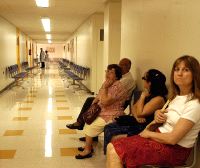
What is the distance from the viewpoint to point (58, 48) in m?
41.8

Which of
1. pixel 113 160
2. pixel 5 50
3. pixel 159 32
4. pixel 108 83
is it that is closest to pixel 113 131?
pixel 108 83

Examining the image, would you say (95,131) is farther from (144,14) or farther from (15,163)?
(144,14)

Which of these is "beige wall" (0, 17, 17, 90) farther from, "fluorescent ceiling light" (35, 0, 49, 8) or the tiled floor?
"fluorescent ceiling light" (35, 0, 49, 8)

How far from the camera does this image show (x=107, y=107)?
4.03 m

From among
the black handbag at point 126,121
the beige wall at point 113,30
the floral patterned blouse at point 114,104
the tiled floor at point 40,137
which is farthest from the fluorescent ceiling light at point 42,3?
the black handbag at point 126,121

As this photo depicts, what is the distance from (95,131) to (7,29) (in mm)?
9509

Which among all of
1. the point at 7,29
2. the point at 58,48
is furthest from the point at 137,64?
the point at 58,48

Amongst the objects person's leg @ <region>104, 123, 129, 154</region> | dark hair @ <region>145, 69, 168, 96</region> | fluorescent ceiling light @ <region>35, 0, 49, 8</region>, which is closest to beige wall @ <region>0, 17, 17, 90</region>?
fluorescent ceiling light @ <region>35, 0, 49, 8</region>

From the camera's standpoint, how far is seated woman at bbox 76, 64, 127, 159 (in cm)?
394

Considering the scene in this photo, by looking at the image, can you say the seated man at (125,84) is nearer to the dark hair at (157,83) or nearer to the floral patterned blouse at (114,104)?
the floral patterned blouse at (114,104)

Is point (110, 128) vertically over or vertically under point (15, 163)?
over

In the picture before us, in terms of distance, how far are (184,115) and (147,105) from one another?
104cm

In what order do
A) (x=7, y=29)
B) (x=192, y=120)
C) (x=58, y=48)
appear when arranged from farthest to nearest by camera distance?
(x=58, y=48) < (x=7, y=29) < (x=192, y=120)

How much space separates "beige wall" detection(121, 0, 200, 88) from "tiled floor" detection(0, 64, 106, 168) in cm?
149
